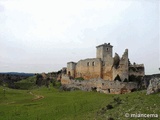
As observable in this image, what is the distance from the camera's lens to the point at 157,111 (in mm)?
21656

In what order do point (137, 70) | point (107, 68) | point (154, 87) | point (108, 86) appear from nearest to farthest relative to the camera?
point (154, 87) → point (108, 86) → point (137, 70) → point (107, 68)

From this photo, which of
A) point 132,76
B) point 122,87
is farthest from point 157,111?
point 132,76

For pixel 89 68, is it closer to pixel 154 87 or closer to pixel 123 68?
pixel 123 68

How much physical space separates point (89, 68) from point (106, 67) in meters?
8.26

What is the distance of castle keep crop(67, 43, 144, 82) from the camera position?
58031 mm

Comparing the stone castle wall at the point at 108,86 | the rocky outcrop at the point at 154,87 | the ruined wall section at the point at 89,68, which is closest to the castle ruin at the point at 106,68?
the ruined wall section at the point at 89,68

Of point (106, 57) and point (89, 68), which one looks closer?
point (106, 57)

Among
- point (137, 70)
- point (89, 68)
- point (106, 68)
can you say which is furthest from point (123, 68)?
point (89, 68)

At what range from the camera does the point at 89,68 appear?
7275 cm

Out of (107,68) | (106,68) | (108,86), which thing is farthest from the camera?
(106,68)

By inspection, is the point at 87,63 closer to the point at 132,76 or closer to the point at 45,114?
the point at 132,76

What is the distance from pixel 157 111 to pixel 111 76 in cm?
4143

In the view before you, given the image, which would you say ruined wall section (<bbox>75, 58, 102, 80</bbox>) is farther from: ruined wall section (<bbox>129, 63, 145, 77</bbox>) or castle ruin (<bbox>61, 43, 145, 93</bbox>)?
ruined wall section (<bbox>129, 63, 145, 77</bbox>)

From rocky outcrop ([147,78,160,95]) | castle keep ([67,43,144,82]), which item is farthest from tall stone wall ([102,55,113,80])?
rocky outcrop ([147,78,160,95])
